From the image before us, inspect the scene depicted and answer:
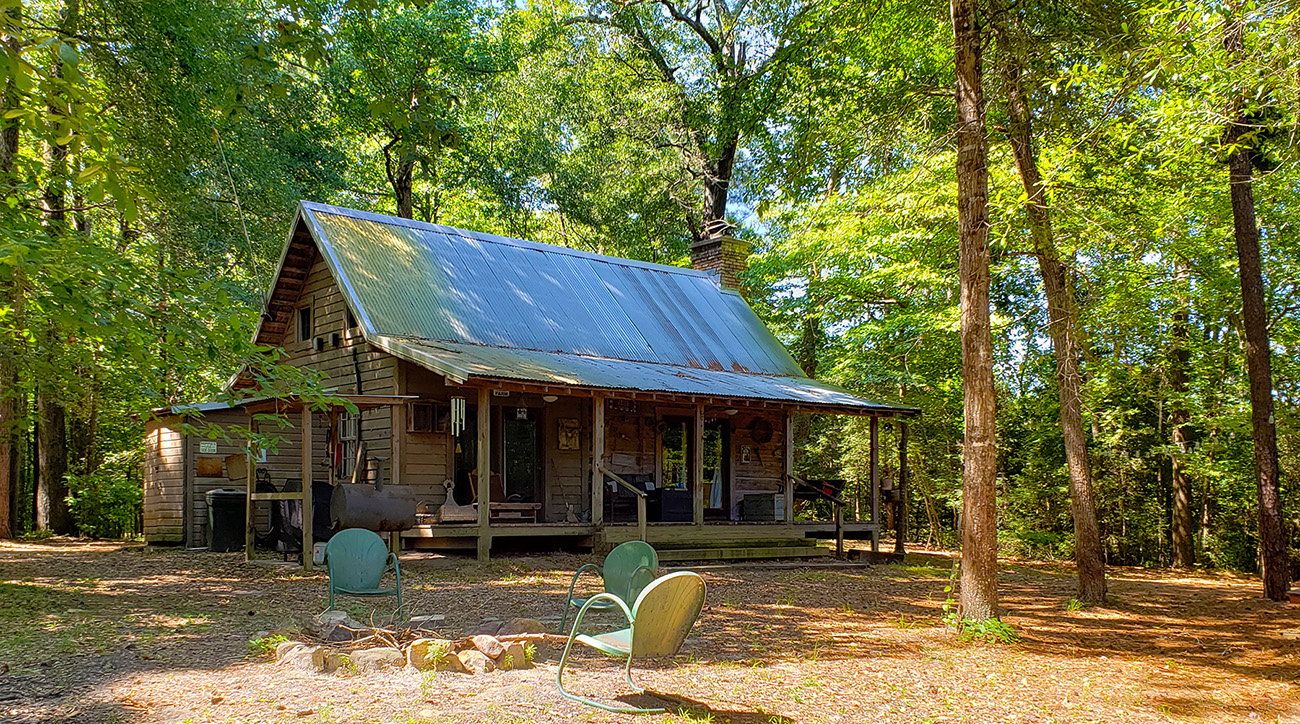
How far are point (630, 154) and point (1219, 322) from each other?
1526 cm

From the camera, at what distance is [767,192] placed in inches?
1025

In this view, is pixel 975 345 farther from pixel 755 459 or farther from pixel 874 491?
pixel 755 459

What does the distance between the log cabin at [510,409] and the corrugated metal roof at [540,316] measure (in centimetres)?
5

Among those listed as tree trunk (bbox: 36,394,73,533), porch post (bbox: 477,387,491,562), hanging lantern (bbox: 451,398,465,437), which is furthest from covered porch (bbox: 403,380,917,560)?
tree trunk (bbox: 36,394,73,533)

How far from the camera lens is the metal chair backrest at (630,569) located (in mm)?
6496

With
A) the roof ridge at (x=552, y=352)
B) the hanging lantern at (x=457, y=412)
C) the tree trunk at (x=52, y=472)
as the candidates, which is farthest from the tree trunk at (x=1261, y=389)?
the tree trunk at (x=52, y=472)

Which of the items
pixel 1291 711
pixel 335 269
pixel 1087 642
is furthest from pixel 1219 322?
pixel 335 269

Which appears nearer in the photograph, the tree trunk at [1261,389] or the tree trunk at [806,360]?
the tree trunk at [1261,389]

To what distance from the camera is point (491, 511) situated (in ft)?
45.9

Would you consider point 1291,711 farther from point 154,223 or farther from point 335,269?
point 154,223

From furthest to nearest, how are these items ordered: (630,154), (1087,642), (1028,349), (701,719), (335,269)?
(630,154) → (1028,349) → (335,269) → (1087,642) → (701,719)

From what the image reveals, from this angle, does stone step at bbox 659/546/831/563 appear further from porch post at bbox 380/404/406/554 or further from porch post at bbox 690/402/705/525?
porch post at bbox 380/404/406/554

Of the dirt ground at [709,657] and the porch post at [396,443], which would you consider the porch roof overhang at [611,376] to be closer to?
the porch post at [396,443]

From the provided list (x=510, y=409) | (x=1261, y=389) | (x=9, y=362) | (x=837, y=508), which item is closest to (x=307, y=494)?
(x=9, y=362)
